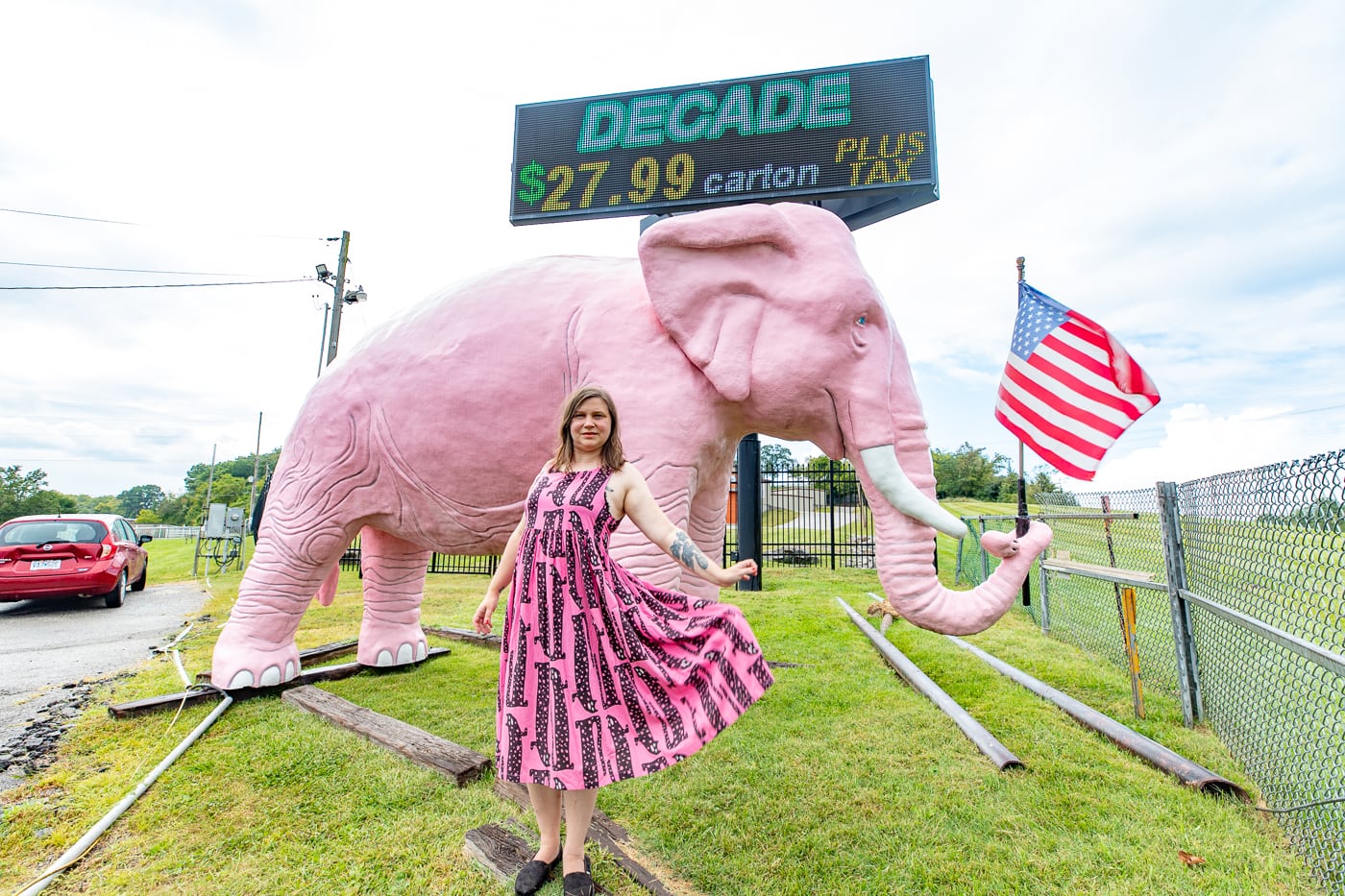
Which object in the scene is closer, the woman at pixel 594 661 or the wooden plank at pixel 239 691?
the woman at pixel 594 661

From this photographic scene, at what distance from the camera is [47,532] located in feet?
25.0

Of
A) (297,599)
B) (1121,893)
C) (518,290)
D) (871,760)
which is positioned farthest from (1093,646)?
(297,599)

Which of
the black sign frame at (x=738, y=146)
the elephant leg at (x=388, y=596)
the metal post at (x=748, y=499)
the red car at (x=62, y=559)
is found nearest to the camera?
the elephant leg at (x=388, y=596)

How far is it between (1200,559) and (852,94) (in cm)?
456

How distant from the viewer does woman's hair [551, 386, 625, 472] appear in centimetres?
196

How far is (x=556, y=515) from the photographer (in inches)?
73.5

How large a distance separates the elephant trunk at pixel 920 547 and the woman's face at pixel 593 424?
1.30m

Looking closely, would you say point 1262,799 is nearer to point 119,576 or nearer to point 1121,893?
point 1121,893

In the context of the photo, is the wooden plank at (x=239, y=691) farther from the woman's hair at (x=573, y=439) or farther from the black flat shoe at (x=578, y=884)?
the woman's hair at (x=573, y=439)

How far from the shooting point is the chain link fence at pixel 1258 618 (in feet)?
6.57

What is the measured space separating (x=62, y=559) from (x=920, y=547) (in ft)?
30.0

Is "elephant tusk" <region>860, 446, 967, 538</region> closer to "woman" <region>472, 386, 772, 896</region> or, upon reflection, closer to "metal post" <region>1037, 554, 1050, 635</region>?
"woman" <region>472, 386, 772, 896</region>

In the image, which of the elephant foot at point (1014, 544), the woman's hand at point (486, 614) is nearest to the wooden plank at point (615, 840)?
the woman's hand at point (486, 614)

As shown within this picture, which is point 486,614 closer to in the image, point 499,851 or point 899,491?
point 499,851
